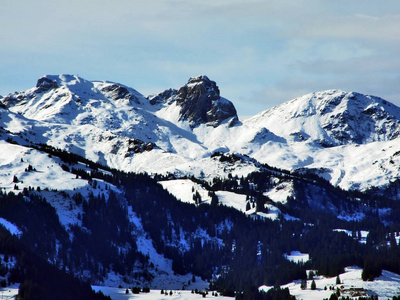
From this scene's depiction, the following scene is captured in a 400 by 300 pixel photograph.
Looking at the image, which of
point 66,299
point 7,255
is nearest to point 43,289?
point 66,299

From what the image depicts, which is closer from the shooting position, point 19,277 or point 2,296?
point 2,296

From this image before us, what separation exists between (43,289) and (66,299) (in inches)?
301

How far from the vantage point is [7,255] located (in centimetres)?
19975

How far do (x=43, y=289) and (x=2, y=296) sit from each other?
11984 mm

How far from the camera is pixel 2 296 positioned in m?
176

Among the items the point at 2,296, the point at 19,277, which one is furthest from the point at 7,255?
the point at 2,296

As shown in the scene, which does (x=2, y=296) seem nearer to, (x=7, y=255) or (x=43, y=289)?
(x=43, y=289)

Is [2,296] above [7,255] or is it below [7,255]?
below

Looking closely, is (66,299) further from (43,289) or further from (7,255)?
(7,255)

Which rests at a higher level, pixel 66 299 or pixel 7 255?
pixel 7 255

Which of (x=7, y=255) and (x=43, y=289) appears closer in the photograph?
(x=43, y=289)

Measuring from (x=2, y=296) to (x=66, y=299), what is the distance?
19054mm

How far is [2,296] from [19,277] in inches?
522

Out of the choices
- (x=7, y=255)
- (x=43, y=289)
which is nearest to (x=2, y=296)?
(x=43, y=289)
